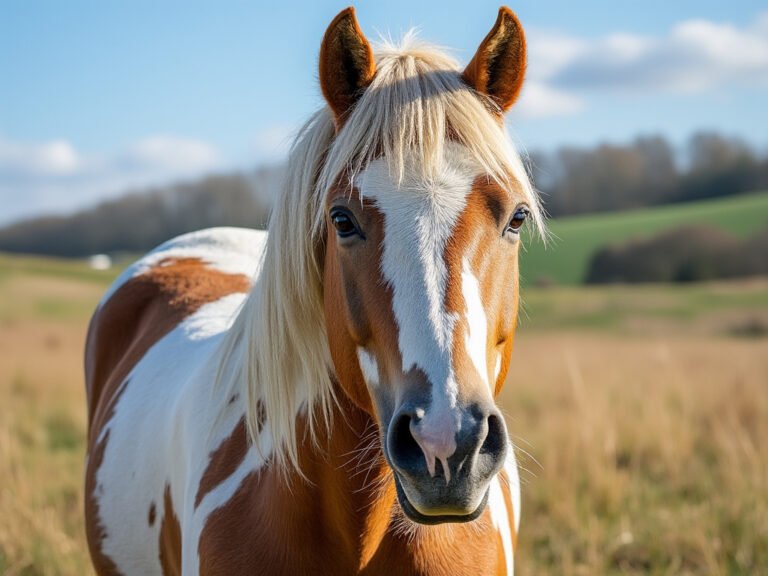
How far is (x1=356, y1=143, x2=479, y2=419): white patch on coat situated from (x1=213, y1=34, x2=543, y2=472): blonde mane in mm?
48

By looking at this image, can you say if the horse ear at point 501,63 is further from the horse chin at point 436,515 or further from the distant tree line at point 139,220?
the distant tree line at point 139,220

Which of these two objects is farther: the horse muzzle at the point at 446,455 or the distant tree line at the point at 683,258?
the distant tree line at the point at 683,258

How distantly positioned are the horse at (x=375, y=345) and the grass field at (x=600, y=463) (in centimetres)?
55

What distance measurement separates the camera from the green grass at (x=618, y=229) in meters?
41.7

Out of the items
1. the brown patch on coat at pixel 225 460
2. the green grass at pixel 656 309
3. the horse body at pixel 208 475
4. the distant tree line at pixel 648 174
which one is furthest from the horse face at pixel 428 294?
the distant tree line at pixel 648 174

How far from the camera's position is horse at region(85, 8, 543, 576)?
1.62 m

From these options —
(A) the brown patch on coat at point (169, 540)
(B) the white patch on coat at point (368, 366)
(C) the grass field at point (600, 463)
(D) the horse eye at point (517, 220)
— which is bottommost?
(C) the grass field at point (600, 463)

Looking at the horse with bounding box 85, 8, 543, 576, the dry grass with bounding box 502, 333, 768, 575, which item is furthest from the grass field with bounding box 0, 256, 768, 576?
the horse with bounding box 85, 8, 543, 576

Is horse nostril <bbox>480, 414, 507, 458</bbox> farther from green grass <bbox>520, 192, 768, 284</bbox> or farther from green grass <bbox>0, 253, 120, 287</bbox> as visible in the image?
green grass <bbox>520, 192, 768, 284</bbox>

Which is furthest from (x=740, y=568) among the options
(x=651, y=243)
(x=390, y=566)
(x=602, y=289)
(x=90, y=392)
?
(x=651, y=243)

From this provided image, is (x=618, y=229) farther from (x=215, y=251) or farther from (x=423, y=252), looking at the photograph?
(x=423, y=252)

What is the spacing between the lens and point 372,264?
1.81 metres

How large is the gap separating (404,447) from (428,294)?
337 millimetres

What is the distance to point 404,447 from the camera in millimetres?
1603
